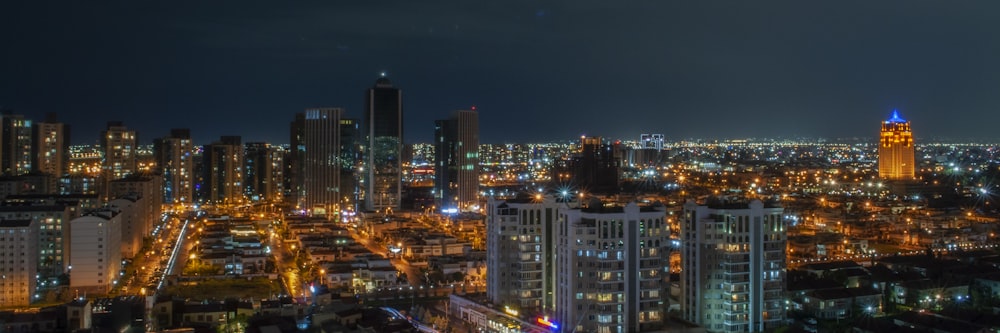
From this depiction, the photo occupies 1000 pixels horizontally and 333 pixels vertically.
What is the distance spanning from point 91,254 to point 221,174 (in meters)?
→ 15.9

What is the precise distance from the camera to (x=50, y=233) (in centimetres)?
1388

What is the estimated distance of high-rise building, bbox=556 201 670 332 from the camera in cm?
865

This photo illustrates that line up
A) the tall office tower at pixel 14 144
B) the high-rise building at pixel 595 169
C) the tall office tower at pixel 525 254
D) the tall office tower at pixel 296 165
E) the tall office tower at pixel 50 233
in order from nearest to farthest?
the tall office tower at pixel 525 254 < the tall office tower at pixel 50 233 < the tall office tower at pixel 14 144 < the tall office tower at pixel 296 165 < the high-rise building at pixel 595 169

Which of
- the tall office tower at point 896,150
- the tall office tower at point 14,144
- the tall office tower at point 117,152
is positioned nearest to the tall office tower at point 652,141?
the tall office tower at point 896,150

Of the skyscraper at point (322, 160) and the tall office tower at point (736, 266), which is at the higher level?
the skyscraper at point (322, 160)

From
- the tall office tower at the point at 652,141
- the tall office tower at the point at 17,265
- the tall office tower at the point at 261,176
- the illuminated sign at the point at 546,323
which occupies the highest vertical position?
the tall office tower at the point at 652,141

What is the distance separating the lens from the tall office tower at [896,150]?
33.0 metres

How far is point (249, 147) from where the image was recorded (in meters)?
32.0

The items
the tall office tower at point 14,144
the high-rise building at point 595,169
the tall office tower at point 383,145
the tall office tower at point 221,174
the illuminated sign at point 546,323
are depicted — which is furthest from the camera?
the high-rise building at point 595,169

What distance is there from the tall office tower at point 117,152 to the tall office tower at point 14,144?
2.99m

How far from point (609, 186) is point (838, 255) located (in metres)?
15.3

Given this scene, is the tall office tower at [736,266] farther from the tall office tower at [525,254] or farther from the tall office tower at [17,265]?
the tall office tower at [17,265]

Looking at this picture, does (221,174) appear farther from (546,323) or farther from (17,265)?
(546,323)

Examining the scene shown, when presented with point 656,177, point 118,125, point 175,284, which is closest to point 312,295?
point 175,284
